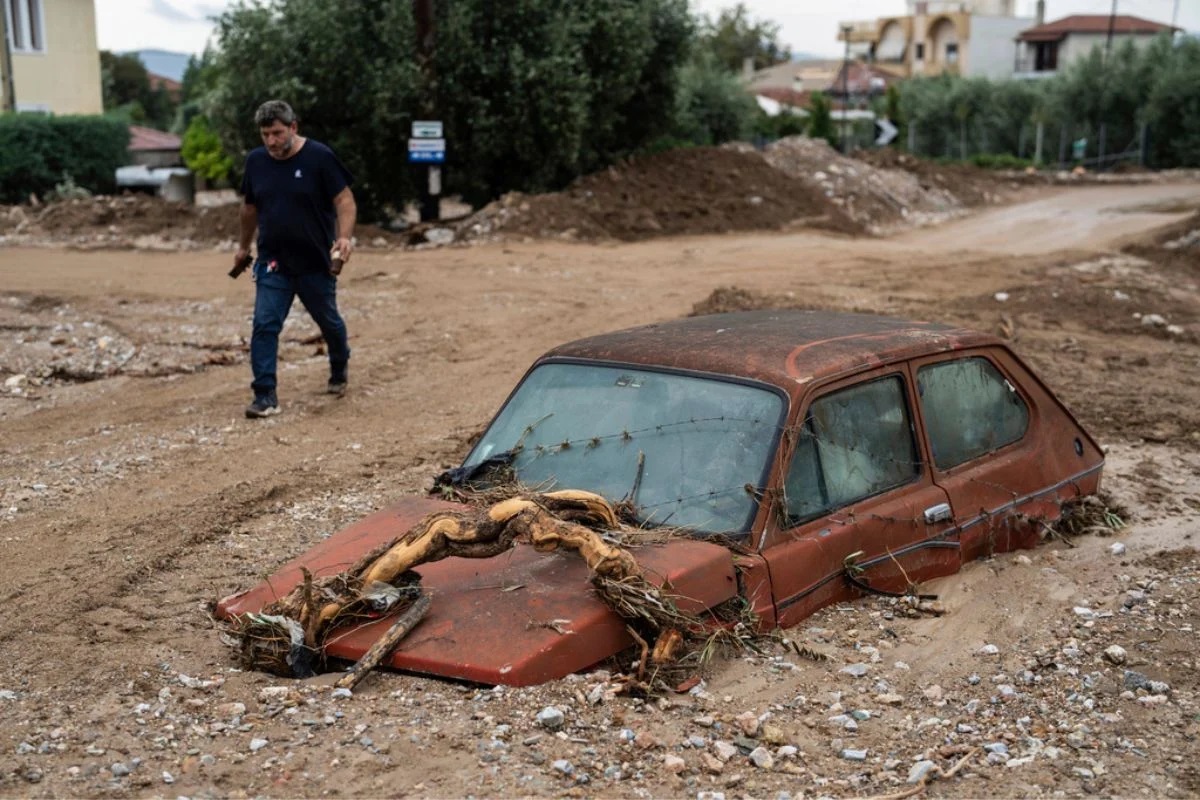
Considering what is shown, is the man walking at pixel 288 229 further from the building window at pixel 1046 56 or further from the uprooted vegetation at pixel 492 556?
the building window at pixel 1046 56

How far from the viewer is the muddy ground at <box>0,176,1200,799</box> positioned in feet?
12.5

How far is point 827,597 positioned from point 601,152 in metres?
20.3

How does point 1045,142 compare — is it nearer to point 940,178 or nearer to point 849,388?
point 940,178

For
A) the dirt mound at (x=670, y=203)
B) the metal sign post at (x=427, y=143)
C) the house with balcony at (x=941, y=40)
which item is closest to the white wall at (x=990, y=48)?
the house with balcony at (x=941, y=40)

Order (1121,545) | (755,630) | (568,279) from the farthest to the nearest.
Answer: (568,279), (1121,545), (755,630)

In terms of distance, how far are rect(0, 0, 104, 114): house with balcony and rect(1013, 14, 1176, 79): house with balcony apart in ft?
164

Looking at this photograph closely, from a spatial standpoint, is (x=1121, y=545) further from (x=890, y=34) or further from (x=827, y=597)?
(x=890, y=34)

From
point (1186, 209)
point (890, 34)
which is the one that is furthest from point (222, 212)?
point (890, 34)

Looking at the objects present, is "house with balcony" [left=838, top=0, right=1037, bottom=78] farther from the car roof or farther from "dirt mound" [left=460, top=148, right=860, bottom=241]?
the car roof

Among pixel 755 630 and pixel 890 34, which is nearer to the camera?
pixel 755 630

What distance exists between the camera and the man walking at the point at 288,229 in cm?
873

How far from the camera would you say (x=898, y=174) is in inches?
1228

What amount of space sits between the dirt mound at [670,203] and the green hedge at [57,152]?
35.6 feet

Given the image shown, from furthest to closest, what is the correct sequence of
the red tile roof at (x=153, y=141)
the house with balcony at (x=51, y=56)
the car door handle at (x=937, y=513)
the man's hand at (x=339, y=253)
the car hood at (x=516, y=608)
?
the red tile roof at (x=153, y=141), the house with balcony at (x=51, y=56), the man's hand at (x=339, y=253), the car door handle at (x=937, y=513), the car hood at (x=516, y=608)
